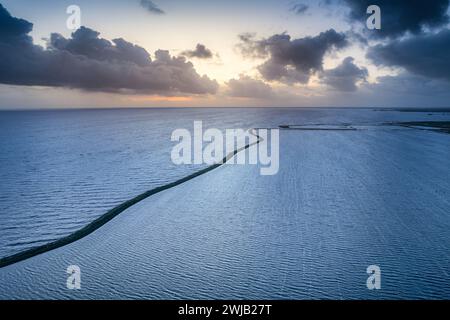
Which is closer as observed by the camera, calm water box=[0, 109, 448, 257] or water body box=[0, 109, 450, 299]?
water body box=[0, 109, 450, 299]

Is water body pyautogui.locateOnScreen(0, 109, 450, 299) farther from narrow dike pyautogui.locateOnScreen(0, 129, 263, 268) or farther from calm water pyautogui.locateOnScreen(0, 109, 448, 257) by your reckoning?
narrow dike pyautogui.locateOnScreen(0, 129, 263, 268)

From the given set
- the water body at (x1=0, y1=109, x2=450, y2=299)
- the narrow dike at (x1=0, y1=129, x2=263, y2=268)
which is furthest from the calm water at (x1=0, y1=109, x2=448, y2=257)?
the narrow dike at (x1=0, y1=129, x2=263, y2=268)

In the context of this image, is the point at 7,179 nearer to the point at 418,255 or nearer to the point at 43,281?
the point at 43,281

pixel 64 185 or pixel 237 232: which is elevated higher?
pixel 64 185

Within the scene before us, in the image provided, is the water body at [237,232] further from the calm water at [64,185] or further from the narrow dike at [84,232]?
the narrow dike at [84,232]

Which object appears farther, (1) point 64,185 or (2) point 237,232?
(1) point 64,185

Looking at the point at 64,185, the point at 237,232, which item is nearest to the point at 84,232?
the point at 237,232

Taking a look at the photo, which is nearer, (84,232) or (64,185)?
(84,232)

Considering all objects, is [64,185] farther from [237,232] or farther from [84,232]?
[237,232]

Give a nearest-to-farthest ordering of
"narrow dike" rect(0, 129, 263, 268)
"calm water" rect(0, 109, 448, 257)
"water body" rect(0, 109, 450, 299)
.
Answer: "water body" rect(0, 109, 450, 299)
"narrow dike" rect(0, 129, 263, 268)
"calm water" rect(0, 109, 448, 257)
